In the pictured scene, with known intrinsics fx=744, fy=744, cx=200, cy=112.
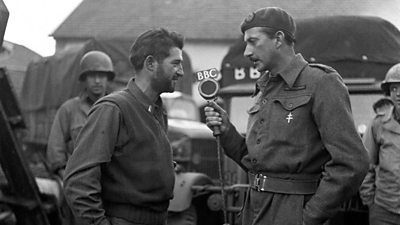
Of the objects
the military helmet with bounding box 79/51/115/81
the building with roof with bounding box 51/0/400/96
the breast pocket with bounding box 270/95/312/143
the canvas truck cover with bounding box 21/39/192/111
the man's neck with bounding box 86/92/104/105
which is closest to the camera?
the breast pocket with bounding box 270/95/312/143

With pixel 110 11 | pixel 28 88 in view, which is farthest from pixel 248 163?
pixel 110 11

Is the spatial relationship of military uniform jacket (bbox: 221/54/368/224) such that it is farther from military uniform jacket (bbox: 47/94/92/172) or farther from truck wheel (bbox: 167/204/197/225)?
truck wheel (bbox: 167/204/197/225)

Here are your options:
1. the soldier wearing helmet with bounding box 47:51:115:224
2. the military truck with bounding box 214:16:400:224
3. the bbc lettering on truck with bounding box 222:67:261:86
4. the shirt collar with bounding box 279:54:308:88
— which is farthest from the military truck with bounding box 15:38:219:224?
the shirt collar with bounding box 279:54:308:88

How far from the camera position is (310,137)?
148 inches

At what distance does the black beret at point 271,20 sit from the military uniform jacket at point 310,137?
7.2 inches

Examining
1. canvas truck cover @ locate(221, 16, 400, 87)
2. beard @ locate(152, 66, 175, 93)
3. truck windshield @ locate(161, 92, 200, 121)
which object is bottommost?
truck windshield @ locate(161, 92, 200, 121)

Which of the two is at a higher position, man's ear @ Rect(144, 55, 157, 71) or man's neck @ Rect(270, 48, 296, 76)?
man's neck @ Rect(270, 48, 296, 76)

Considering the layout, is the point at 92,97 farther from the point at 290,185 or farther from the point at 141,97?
the point at 290,185

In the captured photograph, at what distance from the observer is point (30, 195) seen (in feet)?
23.7

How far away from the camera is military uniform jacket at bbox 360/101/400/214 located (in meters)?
6.05

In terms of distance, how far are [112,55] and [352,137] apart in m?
8.00

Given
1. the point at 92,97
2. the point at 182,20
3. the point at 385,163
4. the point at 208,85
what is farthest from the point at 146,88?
the point at 182,20

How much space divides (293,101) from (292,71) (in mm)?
184

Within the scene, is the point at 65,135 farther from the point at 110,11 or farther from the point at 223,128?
the point at 110,11
